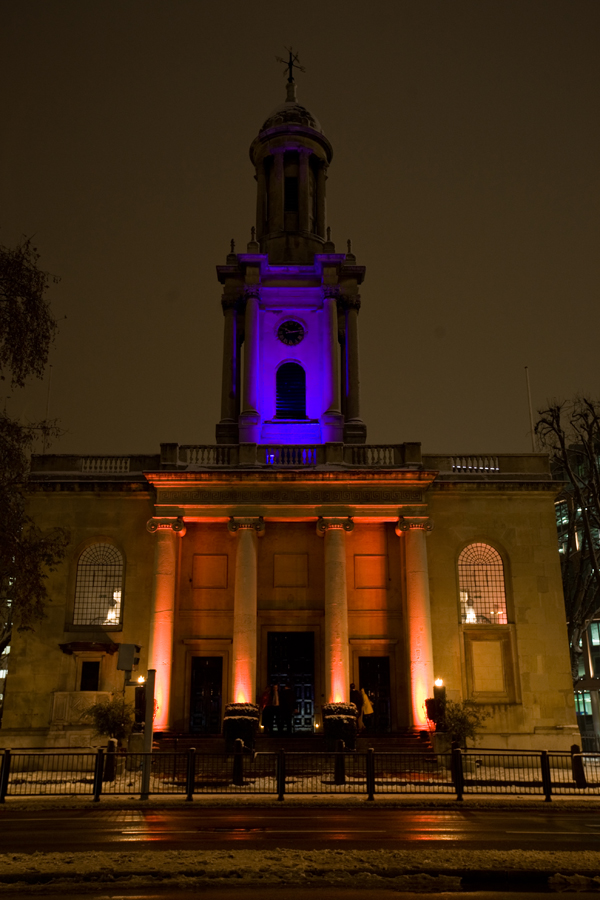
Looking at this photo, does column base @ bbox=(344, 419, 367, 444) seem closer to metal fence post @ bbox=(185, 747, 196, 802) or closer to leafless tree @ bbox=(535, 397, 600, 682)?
leafless tree @ bbox=(535, 397, 600, 682)

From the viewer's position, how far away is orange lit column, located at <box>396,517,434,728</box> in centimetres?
3052

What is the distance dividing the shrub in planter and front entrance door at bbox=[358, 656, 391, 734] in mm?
6116

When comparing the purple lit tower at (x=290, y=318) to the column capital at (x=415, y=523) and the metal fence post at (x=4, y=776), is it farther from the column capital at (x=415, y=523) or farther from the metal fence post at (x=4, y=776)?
the metal fence post at (x=4, y=776)

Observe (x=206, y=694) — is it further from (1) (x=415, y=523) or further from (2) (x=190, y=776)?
(2) (x=190, y=776)

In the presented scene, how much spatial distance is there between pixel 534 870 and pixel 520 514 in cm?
2459

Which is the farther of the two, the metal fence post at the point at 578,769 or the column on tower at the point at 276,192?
the column on tower at the point at 276,192

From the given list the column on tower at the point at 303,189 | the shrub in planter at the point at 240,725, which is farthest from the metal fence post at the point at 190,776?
the column on tower at the point at 303,189

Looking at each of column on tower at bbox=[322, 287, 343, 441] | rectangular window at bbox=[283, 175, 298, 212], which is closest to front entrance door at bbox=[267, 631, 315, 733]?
column on tower at bbox=[322, 287, 343, 441]

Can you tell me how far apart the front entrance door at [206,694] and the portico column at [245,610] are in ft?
6.46

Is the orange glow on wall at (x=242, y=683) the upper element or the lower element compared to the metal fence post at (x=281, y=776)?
upper

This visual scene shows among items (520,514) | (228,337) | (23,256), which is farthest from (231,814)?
(228,337)

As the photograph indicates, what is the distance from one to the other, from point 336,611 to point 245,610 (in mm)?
3424

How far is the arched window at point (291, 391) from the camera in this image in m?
38.2

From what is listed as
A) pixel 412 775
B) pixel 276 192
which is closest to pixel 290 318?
pixel 276 192
